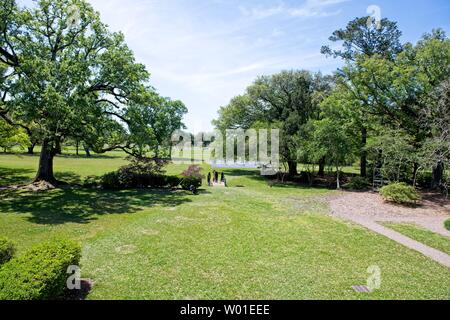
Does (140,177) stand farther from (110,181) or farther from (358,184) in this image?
(358,184)

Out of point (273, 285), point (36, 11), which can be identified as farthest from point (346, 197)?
point (36, 11)

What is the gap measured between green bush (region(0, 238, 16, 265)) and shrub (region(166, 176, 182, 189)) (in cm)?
1551

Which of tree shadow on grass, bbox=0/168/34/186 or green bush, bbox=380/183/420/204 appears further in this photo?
tree shadow on grass, bbox=0/168/34/186

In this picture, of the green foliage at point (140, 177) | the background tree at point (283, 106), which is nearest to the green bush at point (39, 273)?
the green foliage at point (140, 177)

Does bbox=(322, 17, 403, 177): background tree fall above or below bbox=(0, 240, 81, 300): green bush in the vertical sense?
above

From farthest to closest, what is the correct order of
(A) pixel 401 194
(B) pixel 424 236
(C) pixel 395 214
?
(A) pixel 401 194, (C) pixel 395 214, (B) pixel 424 236

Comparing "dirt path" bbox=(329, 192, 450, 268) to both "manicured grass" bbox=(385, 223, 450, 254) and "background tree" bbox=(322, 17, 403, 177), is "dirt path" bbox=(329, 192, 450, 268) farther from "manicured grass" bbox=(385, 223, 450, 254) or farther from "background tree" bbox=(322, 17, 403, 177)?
"background tree" bbox=(322, 17, 403, 177)

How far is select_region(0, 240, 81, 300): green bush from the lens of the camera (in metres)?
4.91

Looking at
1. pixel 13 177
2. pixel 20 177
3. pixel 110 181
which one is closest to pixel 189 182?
pixel 110 181

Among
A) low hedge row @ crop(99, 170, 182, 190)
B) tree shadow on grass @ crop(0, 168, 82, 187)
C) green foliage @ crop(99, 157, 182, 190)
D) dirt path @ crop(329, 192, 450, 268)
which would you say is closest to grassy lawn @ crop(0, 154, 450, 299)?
dirt path @ crop(329, 192, 450, 268)

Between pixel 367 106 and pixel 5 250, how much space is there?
27.1 meters

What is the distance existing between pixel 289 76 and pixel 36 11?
23.8 meters

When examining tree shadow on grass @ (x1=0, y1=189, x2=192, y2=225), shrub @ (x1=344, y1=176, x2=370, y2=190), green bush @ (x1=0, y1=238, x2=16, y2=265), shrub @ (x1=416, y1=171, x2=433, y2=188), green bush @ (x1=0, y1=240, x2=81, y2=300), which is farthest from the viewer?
shrub @ (x1=416, y1=171, x2=433, y2=188)

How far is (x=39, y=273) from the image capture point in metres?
5.30
